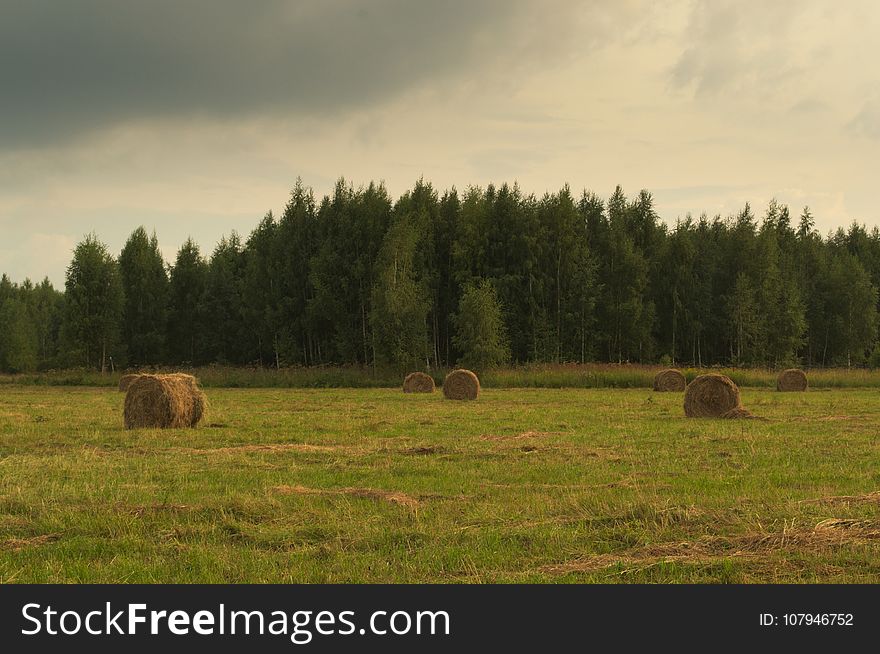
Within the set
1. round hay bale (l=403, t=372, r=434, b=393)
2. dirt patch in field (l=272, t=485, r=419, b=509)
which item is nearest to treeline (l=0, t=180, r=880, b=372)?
round hay bale (l=403, t=372, r=434, b=393)

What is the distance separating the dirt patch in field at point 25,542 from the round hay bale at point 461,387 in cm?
2588

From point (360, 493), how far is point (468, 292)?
4884cm

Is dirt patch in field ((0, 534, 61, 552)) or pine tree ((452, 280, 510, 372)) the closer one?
dirt patch in field ((0, 534, 61, 552))

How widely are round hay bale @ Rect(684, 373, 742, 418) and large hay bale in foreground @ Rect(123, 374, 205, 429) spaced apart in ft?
47.2

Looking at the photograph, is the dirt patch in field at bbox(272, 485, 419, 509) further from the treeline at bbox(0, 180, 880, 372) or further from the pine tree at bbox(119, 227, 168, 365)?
the pine tree at bbox(119, 227, 168, 365)

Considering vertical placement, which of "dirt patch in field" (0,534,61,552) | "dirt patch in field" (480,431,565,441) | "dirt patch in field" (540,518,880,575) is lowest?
"dirt patch in field" (480,431,565,441)

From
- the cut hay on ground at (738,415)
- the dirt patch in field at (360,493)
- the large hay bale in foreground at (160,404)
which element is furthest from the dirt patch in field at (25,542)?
the cut hay on ground at (738,415)

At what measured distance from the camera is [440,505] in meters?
9.95

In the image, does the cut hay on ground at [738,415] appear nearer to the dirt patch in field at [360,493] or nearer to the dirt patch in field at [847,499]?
the dirt patch in field at [847,499]

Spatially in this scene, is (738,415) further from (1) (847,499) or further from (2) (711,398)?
(1) (847,499)

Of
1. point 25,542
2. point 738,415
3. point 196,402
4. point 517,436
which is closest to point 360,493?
point 25,542

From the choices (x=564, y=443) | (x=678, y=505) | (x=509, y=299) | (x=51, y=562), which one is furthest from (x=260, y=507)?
(x=509, y=299)

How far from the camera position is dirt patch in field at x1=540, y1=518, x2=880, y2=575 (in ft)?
24.3

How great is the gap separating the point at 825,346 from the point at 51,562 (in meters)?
86.7
